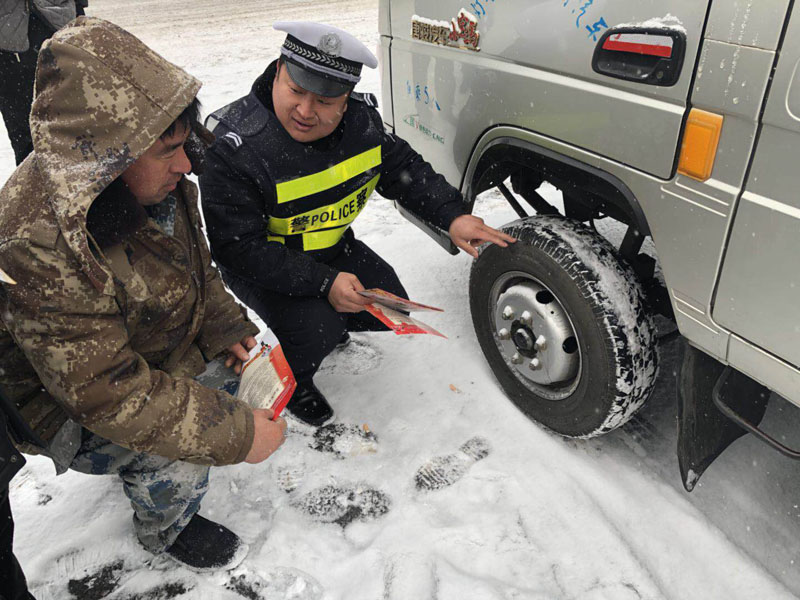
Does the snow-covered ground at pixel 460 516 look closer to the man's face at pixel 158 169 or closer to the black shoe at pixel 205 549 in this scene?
the black shoe at pixel 205 549

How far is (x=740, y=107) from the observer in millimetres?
1420

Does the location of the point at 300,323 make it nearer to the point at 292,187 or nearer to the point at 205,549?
the point at 292,187

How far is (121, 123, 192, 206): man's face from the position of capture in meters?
1.42

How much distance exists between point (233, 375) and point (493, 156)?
1.28 m

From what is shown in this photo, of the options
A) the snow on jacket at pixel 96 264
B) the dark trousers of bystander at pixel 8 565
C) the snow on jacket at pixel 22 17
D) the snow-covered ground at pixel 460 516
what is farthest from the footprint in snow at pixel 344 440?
the snow on jacket at pixel 22 17

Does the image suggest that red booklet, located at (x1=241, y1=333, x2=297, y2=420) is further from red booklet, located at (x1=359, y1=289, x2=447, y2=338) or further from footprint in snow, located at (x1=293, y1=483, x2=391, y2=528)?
footprint in snow, located at (x1=293, y1=483, x2=391, y2=528)

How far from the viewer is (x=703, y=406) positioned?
1.89 metres

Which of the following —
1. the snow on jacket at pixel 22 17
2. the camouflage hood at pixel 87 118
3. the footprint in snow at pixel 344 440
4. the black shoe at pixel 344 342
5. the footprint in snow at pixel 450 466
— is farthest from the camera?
the snow on jacket at pixel 22 17

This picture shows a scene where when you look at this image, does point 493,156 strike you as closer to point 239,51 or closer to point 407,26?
point 407,26

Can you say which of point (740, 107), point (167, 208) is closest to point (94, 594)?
point (167, 208)

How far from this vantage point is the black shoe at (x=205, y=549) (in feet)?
6.44

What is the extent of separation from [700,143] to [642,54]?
29cm

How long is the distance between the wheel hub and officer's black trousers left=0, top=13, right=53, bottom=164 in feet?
10.4

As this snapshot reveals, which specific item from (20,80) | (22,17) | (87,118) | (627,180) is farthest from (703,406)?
(20,80)
